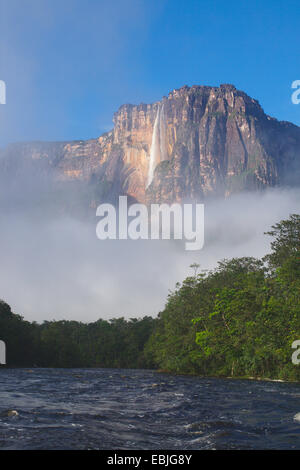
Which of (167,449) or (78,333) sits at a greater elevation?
(167,449)

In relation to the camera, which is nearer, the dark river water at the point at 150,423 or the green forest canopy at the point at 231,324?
the dark river water at the point at 150,423

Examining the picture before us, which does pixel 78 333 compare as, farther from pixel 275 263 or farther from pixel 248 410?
pixel 248 410

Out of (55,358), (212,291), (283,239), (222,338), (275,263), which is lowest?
(55,358)

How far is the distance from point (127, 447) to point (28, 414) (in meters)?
8.91

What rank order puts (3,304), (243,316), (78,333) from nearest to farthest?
(243,316) < (3,304) < (78,333)

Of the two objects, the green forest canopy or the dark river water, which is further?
the green forest canopy

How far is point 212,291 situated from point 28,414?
2000 inches

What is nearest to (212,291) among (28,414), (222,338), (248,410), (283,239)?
(222,338)

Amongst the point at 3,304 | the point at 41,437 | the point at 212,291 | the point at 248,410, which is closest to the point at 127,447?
the point at 41,437

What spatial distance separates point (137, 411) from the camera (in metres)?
22.4

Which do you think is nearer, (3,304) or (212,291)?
(212,291)

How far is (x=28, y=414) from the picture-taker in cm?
2038

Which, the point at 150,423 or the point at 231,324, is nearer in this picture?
the point at 150,423
